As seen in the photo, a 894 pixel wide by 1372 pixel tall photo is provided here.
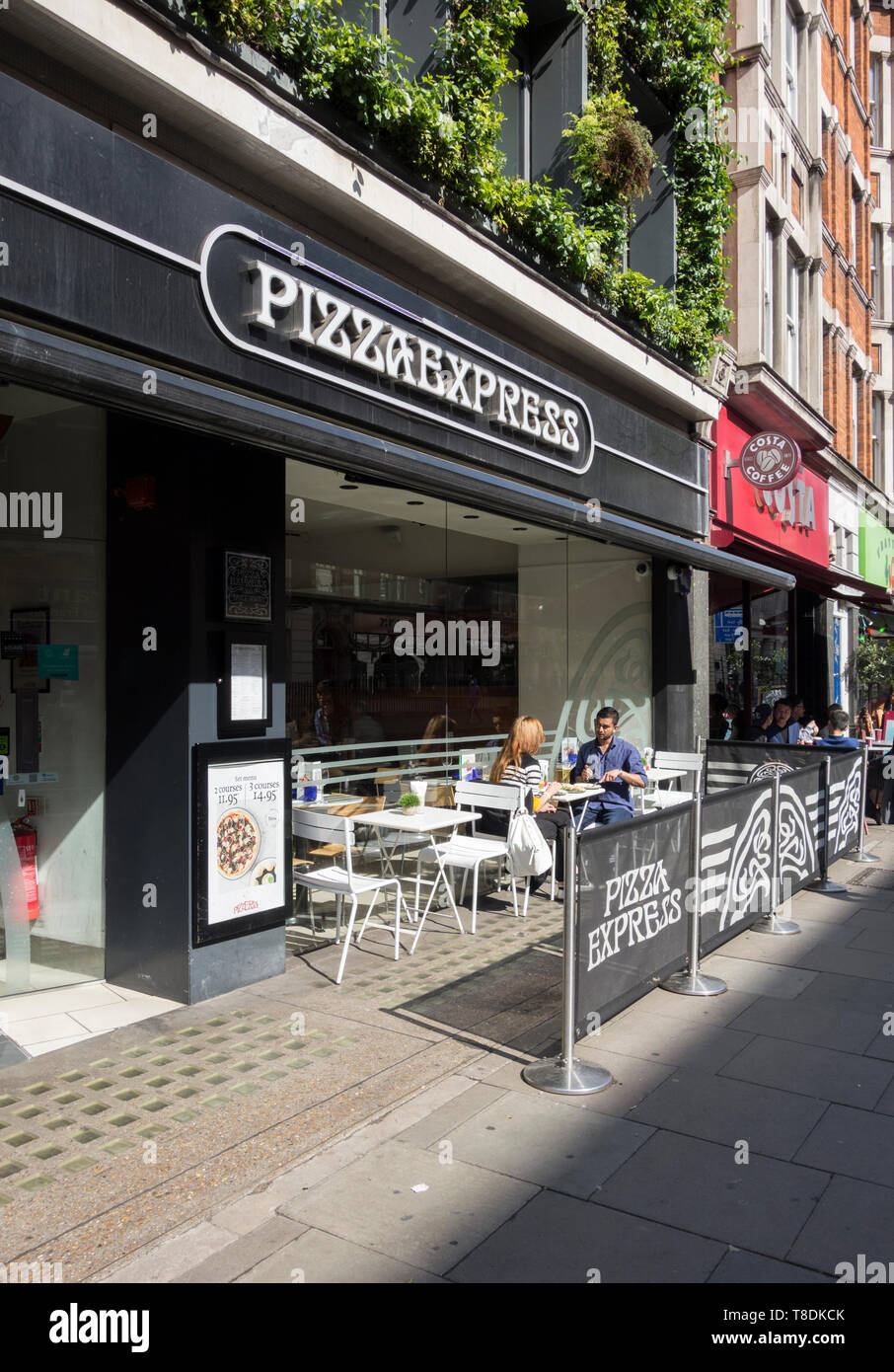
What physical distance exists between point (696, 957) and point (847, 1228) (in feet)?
8.91

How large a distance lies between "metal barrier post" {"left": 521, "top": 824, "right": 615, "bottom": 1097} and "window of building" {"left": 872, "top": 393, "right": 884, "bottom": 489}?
25.7 m

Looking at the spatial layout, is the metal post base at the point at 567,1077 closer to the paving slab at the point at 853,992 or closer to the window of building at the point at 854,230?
the paving slab at the point at 853,992

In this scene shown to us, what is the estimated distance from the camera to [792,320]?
56.2ft

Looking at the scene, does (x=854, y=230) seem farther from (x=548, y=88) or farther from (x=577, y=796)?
(x=577, y=796)

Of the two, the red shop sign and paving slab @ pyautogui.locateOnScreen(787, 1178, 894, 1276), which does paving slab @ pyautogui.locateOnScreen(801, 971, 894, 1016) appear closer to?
paving slab @ pyautogui.locateOnScreen(787, 1178, 894, 1276)

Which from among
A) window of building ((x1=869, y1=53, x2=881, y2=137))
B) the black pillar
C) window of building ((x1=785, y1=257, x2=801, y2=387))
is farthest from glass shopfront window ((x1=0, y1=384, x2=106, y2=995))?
window of building ((x1=869, y1=53, x2=881, y2=137))

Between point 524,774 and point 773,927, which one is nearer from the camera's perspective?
point 773,927

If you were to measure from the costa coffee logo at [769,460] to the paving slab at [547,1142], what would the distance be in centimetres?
1045

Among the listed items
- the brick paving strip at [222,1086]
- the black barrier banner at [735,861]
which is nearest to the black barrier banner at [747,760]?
the black barrier banner at [735,861]

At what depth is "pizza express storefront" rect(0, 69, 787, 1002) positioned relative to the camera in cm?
468

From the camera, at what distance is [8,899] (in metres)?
5.98

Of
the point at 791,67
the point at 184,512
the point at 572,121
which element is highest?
the point at 791,67

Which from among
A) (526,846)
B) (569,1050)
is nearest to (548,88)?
(526,846)

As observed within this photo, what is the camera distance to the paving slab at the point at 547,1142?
3.94 meters
